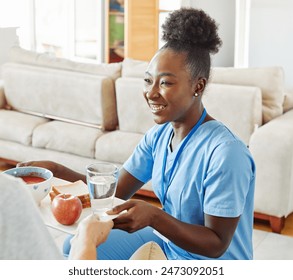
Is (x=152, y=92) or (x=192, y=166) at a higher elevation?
(x=152, y=92)

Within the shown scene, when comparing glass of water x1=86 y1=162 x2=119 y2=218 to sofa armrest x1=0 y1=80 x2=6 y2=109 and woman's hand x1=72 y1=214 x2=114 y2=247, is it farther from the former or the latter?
sofa armrest x1=0 y1=80 x2=6 y2=109

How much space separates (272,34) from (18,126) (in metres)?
2.61

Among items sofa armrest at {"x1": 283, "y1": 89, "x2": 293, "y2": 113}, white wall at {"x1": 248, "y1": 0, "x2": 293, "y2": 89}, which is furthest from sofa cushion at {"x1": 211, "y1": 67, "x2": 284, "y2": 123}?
white wall at {"x1": 248, "y1": 0, "x2": 293, "y2": 89}

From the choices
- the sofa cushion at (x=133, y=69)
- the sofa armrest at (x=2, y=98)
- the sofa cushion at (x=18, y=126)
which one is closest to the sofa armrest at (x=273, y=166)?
the sofa cushion at (x=133, y=69)

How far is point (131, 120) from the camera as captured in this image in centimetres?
341

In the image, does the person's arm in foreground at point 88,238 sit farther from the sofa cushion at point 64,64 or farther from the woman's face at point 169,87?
the sofa cushion at point 64,64

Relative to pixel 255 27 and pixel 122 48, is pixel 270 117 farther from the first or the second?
pixel 122 48

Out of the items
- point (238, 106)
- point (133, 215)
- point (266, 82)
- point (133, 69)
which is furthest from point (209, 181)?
point (133, 69)

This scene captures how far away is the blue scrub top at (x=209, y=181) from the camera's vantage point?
1507 mm

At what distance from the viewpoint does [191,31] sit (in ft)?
5.21

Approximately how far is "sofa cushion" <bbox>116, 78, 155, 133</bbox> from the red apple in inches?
73.7

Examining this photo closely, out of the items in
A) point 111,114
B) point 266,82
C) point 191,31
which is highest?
point 191,31

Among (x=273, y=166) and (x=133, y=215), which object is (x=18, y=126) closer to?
(x=273, y=166)

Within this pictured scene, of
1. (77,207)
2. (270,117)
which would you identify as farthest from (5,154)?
(77,207)
